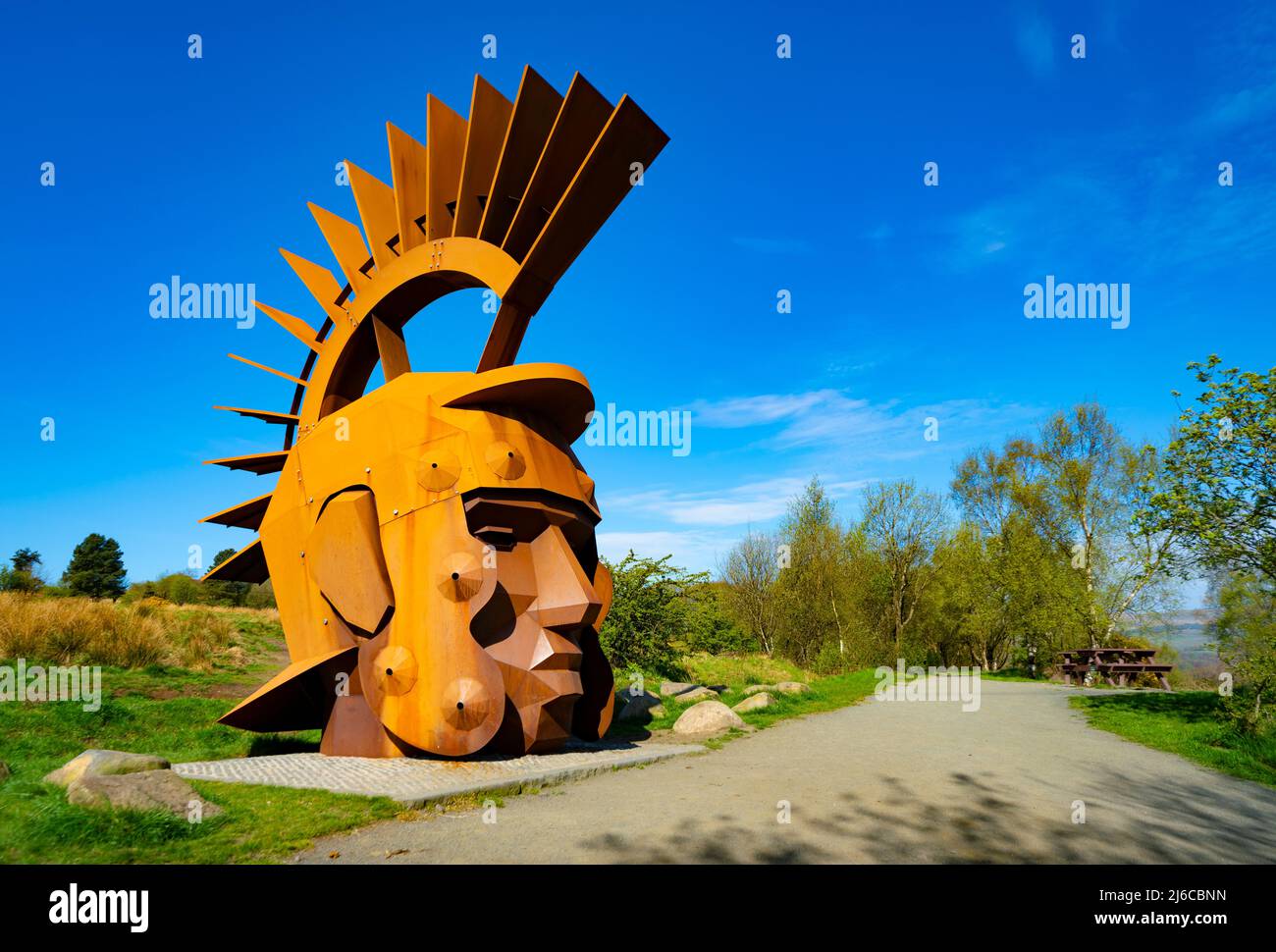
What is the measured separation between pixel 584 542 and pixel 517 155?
603cm

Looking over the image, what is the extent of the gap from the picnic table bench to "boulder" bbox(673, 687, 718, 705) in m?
16.4

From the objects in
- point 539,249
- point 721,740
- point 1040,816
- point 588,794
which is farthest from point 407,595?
point 1040,816

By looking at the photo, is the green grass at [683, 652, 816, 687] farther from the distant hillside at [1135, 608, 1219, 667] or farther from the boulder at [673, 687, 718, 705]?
the distant hillside at [1135, 608, 1219, 667]

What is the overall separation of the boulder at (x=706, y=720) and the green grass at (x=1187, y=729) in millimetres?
7259

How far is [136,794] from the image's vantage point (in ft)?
18.9

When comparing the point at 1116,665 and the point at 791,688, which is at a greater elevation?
the point at 791,688

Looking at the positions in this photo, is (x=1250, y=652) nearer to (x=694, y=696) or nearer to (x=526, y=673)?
(x=694, y=696)

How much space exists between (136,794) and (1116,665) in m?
28.5

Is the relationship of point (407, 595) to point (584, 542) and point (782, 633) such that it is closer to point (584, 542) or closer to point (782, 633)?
point (584, 542)

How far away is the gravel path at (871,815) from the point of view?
17.5 feet

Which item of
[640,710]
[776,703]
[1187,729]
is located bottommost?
[776,703]

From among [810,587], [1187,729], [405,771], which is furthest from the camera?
[810,587]

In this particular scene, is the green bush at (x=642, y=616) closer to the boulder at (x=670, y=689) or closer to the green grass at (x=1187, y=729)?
the boulder at (x=670, y=689)

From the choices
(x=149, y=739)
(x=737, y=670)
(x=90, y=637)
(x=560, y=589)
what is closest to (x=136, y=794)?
(x=560, y=589)
